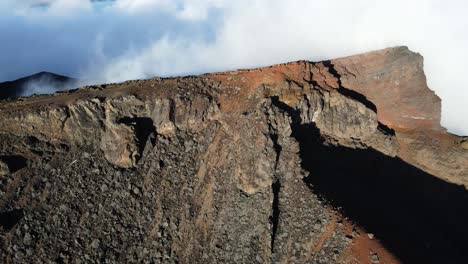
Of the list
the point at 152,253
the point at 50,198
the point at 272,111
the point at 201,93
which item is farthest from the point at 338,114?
the point at 50,198

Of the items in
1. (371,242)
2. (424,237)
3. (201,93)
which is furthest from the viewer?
(201,93)

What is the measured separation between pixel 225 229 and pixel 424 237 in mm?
14777

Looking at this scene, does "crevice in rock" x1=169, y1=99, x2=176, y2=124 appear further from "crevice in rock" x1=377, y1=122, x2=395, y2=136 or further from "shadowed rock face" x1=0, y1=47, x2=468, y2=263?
"crevice in rock" x1=377, y1=122, x2=395, y2=136

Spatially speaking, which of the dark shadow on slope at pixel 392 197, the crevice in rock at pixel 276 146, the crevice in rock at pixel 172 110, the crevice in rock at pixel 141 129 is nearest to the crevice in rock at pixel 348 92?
the dark shadow on slope at pixel 392 197

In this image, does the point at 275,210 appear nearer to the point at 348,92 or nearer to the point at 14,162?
the point at 348,92

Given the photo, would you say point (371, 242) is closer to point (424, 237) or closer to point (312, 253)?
point (312, 253)

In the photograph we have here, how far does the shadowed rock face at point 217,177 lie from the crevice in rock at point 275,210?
8 centimetres

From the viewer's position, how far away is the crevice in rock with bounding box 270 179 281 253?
3872cm

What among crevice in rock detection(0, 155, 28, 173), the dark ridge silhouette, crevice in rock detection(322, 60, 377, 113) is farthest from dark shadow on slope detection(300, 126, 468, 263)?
the dark ridge silhouette

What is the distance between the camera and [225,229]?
1560 inches

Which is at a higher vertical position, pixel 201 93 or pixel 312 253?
pixel 201 93

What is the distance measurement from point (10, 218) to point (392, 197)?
28489 millimetres

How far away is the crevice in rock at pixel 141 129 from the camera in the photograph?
141 ft

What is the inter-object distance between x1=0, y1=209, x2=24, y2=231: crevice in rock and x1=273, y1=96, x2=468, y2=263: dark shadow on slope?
19.8 metres
